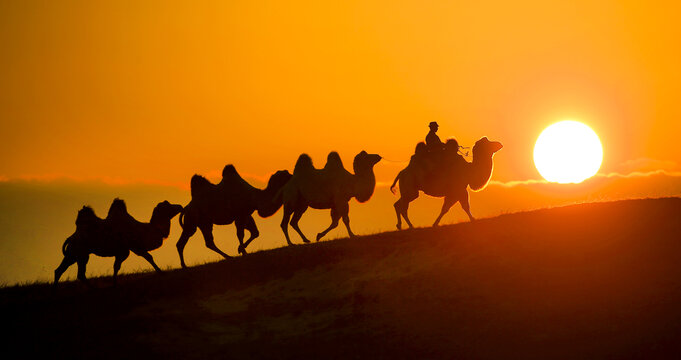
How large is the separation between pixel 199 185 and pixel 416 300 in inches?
382

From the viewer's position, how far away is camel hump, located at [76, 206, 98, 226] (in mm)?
25359

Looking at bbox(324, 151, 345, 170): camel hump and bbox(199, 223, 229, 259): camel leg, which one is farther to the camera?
bbox(199, 223, 229, 259): camel leg

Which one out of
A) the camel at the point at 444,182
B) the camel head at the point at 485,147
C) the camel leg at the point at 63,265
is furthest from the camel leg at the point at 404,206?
the camel leg at the point at 63,265

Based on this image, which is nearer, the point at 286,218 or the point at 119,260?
the point at 119,260

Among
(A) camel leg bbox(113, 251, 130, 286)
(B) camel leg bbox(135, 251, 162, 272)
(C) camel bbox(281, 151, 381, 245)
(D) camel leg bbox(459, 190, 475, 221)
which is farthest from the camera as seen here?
(D) camel leg bbox(459, 190, 475, 221)

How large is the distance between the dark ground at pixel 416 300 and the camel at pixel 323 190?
187cm

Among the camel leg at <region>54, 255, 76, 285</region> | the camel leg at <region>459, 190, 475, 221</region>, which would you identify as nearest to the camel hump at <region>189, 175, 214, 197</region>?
the camel leg at <region>54, 255, 76, 285</region>

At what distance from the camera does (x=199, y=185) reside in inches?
1075

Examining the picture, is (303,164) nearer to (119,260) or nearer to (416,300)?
(119,260)

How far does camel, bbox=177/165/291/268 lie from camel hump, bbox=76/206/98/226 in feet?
9.28

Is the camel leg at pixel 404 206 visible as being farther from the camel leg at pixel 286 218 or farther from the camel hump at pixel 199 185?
the camel hump at pixel 199 185

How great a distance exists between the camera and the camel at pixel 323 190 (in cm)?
2611

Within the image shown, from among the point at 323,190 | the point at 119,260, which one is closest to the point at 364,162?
the point at 323,190

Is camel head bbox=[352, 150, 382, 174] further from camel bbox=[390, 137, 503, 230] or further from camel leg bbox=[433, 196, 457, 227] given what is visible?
camel leg bbox=[433, 196, 457, 227]
